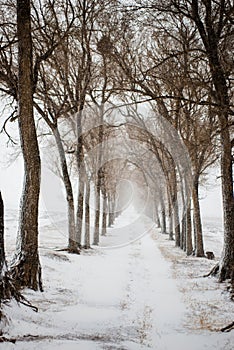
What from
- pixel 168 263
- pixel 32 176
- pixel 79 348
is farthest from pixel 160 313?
pixel 168 263

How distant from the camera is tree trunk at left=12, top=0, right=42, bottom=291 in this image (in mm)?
8227

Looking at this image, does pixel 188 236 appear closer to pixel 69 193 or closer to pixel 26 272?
pixel 69 193

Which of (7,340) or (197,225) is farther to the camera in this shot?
(197,225)

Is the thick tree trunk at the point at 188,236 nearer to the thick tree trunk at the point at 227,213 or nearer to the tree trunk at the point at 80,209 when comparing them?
the tree trunk at the point at 80,209

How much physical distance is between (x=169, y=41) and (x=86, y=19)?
3.72 meters


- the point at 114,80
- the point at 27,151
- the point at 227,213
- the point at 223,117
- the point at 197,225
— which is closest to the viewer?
the point at 27,151

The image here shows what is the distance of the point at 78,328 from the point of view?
18.9ft

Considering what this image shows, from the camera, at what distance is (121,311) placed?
23.3 ft

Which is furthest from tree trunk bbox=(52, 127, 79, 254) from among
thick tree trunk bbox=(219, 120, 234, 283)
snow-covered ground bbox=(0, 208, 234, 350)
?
thick tree trunk bbox=(219, 120, 234, 283)

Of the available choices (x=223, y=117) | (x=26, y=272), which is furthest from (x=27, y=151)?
(x=223, y=117)

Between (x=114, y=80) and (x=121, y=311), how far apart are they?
441 inches

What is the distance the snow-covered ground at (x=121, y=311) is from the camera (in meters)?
5.19

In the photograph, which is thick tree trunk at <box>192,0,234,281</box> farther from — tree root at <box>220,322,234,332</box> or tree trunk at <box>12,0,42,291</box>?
tree trunk at <box>12,0,42,291</box>

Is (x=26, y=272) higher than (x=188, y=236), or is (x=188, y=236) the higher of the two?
(x=26, y=272)
